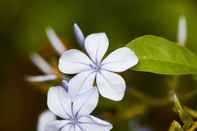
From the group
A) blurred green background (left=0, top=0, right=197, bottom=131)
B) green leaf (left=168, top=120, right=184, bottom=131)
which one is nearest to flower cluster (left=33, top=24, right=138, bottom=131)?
green leaf (left=168, top=120, right=184, bottom=131)

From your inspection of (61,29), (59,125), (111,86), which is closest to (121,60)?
(111,86)

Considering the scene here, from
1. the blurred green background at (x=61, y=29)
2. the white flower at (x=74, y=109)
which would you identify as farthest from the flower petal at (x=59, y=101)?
the blurred green background at (x=61, y=29)

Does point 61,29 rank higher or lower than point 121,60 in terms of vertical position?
lower

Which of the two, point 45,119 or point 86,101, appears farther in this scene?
point 45,119

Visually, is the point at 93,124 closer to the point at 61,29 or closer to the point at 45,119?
the point at 45,119

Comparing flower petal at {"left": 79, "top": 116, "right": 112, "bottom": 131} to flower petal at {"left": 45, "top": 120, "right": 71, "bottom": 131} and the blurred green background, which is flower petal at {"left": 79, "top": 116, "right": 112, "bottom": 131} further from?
the blurred green background

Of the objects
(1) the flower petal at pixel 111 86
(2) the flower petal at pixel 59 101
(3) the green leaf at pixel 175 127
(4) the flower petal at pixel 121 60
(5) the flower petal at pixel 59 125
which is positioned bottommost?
(3) the green leaf at pixel 175 127

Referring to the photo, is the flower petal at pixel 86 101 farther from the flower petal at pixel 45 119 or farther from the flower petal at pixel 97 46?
the flower petal at pixel 45 119
